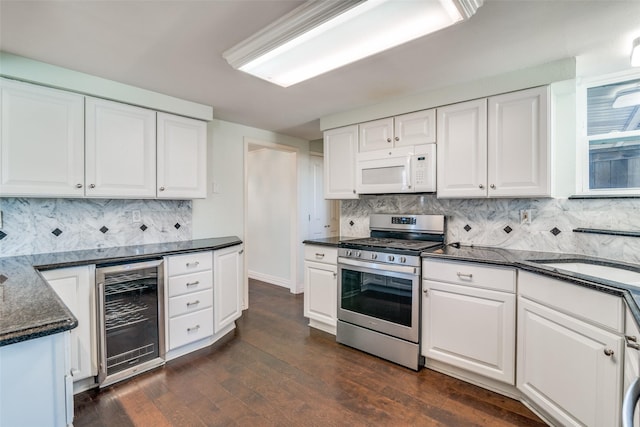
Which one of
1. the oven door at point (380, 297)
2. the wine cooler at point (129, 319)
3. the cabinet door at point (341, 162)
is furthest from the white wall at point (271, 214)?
the wine cooler at point (129, 319)

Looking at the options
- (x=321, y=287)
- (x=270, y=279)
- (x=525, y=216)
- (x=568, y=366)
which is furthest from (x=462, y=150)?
(x=270, y=279)

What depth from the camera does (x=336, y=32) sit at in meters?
1.58

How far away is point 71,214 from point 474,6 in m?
3.11

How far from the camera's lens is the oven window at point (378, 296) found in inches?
96.5

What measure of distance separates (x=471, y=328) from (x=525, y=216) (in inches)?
40.9

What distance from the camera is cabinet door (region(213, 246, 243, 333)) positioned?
9.19 ft

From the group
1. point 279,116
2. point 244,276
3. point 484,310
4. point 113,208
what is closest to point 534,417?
point 484,310

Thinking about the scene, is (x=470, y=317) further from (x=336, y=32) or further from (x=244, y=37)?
(x=244, y=37)

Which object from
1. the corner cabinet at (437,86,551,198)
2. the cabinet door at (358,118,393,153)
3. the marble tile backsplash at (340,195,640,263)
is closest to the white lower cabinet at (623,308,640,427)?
the marble tile backsplash at (340,195,640,263)

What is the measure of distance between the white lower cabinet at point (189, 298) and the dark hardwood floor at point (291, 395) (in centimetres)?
19

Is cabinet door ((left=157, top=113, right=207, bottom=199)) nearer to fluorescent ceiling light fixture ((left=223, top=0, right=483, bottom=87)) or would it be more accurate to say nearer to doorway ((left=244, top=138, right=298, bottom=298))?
fluorescent ceiling light fixture ((left=223, top=0, right=483, bottom=87))

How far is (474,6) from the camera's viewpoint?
53.4 inches

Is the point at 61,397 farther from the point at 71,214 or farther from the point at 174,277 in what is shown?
the point at 71,214

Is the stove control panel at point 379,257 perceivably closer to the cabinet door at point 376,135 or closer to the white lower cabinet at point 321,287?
the white lower cabinet at point 321,287
